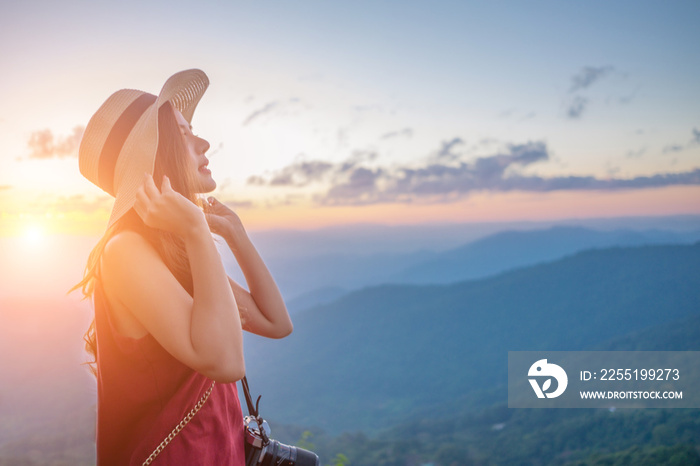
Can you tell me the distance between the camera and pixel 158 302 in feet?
3.61

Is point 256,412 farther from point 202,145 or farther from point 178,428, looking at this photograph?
point 202,145

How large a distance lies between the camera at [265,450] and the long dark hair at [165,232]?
1.67 ft

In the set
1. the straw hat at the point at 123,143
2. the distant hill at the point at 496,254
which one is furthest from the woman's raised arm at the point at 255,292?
the distant hill at the point at 496,254

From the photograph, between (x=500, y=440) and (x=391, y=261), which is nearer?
(x=500, y=440)

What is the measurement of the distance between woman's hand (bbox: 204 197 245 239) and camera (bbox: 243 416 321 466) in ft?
2.17

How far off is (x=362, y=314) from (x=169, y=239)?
87926mm

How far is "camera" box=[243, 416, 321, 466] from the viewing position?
1528 millimetres

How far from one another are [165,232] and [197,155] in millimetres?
335

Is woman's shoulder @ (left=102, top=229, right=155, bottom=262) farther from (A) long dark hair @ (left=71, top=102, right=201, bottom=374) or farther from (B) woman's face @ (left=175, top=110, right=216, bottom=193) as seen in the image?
(B) woman's face @ (left=175, top=110, right=216, bottom=193)

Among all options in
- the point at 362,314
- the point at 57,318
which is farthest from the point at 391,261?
the point at 57,318

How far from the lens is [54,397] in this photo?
6.80 meters

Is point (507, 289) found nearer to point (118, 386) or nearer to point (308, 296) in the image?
point (308, 296)

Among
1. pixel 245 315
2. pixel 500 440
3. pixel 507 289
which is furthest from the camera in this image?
pixel 507 289

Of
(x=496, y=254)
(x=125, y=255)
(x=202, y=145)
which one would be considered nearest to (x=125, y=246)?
(x=125, y=255)
